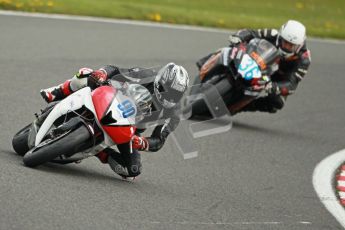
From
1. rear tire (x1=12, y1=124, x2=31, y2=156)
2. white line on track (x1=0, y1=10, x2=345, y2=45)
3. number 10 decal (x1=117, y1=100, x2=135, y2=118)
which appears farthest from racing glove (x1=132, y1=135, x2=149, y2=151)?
white line on track (x1=0, y1=10, x2=345, y2=45)

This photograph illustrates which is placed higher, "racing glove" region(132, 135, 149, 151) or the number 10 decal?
the number 10 decal

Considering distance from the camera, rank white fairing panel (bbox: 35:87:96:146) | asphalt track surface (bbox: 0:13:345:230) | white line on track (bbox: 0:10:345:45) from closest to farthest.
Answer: asphalt track surface (bbox: 0:13:345:230) → white fairing panel (bbox: 35:87:96:146) → white line on track (bbox: 0:10:345:45)

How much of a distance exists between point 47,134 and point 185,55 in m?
8.12

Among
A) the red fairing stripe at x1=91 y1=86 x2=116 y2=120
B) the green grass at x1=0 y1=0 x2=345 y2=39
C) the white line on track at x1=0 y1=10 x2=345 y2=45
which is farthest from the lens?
the green grass at x1=0 y1=0 x2=345 y2=39

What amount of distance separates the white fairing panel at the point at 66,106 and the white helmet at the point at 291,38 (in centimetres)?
505

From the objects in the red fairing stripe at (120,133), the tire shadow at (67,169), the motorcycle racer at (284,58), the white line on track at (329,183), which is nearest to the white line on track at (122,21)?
the motorcycle racer at (284,58)

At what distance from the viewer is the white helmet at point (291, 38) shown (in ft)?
39.8

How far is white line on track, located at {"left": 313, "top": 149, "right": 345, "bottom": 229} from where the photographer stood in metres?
8.27

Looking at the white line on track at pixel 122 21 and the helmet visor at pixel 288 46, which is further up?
the helmet visor at pixel 288 46

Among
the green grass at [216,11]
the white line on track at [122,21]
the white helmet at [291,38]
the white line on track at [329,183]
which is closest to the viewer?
the white line on track at [329,183]

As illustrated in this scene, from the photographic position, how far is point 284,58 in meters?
12.4

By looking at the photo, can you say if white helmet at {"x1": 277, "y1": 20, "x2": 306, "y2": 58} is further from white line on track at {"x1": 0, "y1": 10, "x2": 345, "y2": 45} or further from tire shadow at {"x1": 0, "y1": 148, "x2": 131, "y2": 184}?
white line on track at {"x1": 0, "y1": 10, "x2": 345, "y2": 45}

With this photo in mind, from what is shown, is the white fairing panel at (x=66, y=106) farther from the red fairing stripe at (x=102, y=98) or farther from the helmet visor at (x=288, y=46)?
the helmet visor at (x=288, y=46)

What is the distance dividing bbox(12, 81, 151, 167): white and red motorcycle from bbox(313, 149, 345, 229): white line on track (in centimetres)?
208
